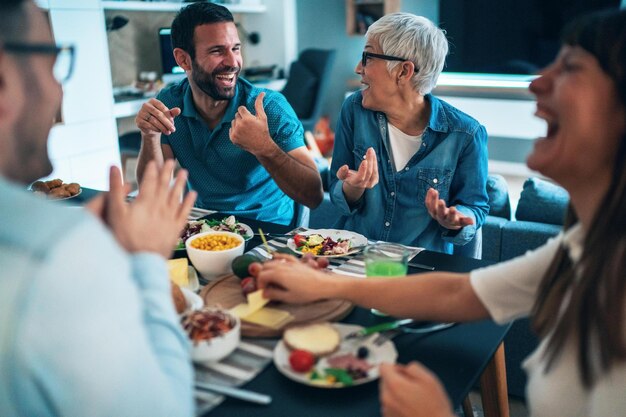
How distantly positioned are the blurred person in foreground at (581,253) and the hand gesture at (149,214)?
1.31 ft

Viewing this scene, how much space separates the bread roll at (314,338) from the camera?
100 cm

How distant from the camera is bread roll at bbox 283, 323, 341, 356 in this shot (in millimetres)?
1003

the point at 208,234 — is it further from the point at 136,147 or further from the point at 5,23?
the point at 136,147

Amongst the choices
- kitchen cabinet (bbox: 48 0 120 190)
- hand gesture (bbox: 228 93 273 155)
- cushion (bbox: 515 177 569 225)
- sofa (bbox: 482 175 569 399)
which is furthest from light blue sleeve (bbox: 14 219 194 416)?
kitchen cabinet (bbox: 48 0 120 190)

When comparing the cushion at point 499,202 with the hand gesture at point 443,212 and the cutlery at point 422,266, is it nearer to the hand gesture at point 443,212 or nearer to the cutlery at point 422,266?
the hand gesture at point 443,212

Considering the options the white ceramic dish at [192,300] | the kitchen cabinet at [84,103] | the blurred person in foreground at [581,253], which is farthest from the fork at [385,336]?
the kitchen cabinet at [84,103]

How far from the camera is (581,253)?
886 mm

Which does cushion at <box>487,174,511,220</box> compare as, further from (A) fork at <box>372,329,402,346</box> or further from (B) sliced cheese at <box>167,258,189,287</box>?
(B) sliced cheese at <box>167,258,189,287</box>

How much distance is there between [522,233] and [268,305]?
123cm

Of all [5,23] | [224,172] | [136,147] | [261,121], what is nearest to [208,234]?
[261,121]

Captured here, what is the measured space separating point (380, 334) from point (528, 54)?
4653mm

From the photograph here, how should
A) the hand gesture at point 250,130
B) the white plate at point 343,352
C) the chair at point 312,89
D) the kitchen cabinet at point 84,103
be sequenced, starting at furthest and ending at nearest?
the chair at point 312,89, the kitchen cabinet at point 84,103, the hand gesture at point 250,130, the white plate at point 343,352

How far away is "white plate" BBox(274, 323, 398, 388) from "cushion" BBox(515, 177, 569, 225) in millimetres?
1288

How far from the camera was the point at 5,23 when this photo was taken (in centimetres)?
69
